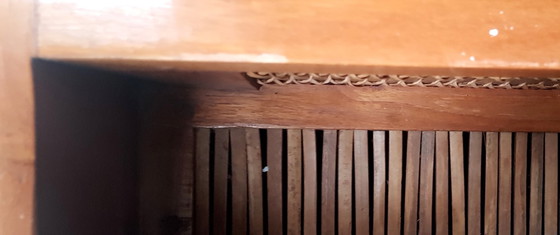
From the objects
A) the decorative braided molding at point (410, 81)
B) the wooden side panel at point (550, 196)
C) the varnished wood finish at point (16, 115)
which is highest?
the decorative braided molding at point (410, 81)

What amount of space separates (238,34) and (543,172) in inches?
26.1

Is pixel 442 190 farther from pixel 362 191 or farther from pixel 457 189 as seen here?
pixel 362 191

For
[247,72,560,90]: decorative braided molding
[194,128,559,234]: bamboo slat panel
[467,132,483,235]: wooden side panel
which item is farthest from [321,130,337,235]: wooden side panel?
[467,132,483,235]: wooden side panel

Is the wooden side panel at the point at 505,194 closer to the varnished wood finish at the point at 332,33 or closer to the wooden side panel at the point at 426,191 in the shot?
the wooden side panel at the point at 426,191

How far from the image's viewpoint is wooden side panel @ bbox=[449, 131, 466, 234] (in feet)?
2.87

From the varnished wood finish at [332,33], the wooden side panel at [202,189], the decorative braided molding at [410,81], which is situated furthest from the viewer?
the wooden side panel at [202,189]

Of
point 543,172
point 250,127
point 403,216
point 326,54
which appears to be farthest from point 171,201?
point 543,172

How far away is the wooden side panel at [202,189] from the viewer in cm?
83

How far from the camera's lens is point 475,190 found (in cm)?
89

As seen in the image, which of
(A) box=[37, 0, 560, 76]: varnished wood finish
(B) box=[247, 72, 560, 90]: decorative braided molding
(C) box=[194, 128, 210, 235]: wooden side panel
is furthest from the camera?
(C) box=[194, 128, 210, 235]: wooden side panel

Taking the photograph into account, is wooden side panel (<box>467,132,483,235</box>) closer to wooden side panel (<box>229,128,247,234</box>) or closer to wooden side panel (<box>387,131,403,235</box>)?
wooden side panel (<box>387,131,403,235</box>)

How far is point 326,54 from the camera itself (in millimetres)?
430

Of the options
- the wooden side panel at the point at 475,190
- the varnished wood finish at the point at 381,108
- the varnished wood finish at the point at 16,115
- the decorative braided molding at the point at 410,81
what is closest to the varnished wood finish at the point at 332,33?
the varnished wood finish at the point at 16,115

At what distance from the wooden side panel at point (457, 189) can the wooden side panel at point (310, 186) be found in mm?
209
